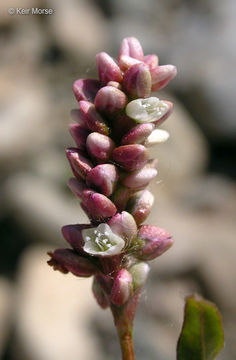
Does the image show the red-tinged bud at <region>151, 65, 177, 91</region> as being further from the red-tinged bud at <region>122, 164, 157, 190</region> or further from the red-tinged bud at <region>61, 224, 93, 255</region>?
the red-tinged bud at <region>61, 224, 93, 255</region>

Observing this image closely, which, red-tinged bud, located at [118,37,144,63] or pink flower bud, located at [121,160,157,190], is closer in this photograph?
pink flower bud, located at [121,160,157,190]

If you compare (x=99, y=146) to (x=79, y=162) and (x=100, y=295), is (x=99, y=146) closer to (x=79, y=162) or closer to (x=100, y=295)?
(x=79, y=162)

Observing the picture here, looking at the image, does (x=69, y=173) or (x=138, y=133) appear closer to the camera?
(x=138, y=133)

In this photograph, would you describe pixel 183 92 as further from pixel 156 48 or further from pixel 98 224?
pixel 98 224

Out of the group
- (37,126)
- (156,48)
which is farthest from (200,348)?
(156,48)

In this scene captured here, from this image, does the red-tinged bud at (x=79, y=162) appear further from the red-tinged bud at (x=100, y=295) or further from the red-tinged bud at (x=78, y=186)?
the red-tinged bud at (x=100, y=295)

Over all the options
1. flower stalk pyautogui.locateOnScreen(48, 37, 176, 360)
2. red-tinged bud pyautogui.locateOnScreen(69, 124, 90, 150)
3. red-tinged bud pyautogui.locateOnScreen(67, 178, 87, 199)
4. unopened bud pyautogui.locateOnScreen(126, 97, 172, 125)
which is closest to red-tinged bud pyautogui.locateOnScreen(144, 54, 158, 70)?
flower stalk pyautogui.locateOnScreen(48, 37, 176, 360)

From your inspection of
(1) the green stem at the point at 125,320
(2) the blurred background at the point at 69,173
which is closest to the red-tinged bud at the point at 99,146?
(1) the green stem at the point at 125,320

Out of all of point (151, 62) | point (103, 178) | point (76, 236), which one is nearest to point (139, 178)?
point (103, 178)
